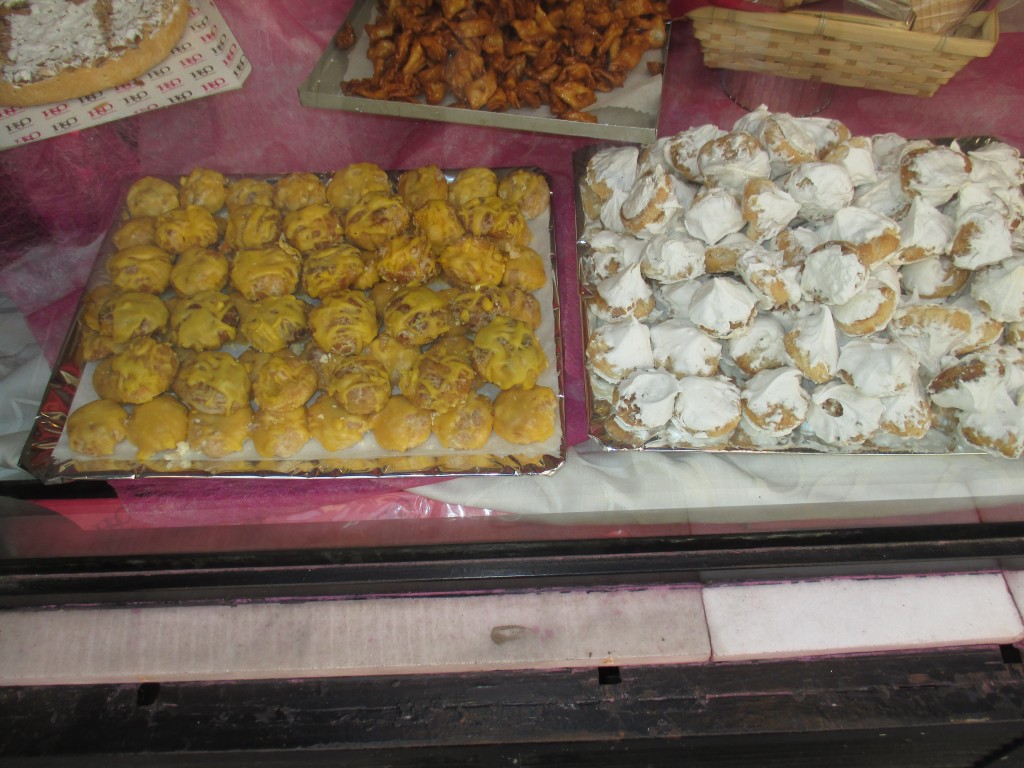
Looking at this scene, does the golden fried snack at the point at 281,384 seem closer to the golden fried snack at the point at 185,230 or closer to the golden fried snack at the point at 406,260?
the golden fried snack at the point at 406,260

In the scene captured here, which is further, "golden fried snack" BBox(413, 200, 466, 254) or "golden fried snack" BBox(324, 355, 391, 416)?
"golden fried snack" BBox(413, 200, 466, 254)

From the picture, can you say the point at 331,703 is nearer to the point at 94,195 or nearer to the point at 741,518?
the point at 741,518

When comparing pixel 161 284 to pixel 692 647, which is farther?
pixel 161 284

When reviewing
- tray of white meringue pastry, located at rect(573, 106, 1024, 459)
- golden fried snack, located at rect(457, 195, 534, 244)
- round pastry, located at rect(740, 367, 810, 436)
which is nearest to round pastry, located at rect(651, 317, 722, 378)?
tray of white meringue pastry, located at rect(573, 106, 1024, 459)

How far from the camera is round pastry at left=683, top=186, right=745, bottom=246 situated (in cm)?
162

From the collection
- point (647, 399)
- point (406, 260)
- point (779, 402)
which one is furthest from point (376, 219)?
point (779, 402)

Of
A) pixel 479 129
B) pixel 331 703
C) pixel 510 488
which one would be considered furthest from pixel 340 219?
pixel 331 703

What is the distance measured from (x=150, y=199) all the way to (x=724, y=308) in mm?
1591

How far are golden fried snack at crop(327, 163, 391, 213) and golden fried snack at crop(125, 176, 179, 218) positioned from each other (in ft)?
1.48

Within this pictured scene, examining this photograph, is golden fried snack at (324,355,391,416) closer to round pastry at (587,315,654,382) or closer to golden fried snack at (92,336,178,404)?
golden fried snack at (92,336,178,404)

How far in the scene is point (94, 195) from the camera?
1913mm

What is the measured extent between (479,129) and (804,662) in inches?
71.3

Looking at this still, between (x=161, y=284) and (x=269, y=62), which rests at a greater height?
(x=269, y=62)

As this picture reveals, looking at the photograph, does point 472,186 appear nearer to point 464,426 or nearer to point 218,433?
point 464,426
